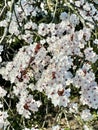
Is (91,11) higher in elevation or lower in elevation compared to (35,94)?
higher

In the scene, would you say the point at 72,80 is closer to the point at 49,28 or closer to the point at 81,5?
the point at 49,28

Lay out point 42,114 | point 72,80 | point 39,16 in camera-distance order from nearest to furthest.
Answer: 1. point 72,80
2. point 42,114
3. point 39,16

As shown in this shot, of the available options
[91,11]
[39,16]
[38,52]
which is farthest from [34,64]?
[39,16]

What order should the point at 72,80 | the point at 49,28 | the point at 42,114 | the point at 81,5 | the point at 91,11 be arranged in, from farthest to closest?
1. the point at 42,114
2. the point at 81,5
3. the point at 91,11
4. the point at 49,28
5. the point at 72,80

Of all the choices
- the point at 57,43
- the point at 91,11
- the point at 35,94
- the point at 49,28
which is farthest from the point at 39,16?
the point at 57,43

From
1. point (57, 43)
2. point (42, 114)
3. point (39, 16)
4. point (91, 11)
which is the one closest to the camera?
point (57, 43)

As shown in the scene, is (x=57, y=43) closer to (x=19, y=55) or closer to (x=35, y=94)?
(x=19, y=55)

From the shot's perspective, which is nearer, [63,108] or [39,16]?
[63,108]

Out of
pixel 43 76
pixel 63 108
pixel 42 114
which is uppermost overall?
pixel 43 76

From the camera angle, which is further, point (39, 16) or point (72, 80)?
point (39, 16)
